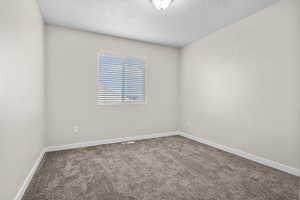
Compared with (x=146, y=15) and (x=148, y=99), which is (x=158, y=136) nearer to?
(x=148, y=99)

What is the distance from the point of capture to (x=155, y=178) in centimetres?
185

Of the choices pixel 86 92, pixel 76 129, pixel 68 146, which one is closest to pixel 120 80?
pixel 86 92

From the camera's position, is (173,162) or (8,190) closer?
Answer: (8,190)

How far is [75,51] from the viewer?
2969mm

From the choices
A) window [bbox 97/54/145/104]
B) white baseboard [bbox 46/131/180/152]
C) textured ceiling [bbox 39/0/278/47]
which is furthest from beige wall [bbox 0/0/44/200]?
window [bbox 97/54/145/104]

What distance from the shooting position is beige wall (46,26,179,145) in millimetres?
2822

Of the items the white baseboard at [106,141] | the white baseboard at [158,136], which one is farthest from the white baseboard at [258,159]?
the white baseboard at [106,141]

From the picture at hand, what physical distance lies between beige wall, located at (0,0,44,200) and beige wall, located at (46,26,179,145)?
1.11 metres

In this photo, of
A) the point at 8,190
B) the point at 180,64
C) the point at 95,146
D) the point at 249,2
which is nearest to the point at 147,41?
the point at 180,64

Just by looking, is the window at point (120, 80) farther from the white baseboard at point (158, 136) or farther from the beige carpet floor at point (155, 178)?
the beige carpet floor at point (155, 178)

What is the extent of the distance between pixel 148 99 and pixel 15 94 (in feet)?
9.12

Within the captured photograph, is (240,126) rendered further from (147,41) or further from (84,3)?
(84,3)

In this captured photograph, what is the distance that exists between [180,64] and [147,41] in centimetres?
124

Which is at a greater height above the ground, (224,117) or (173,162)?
(224,117)
